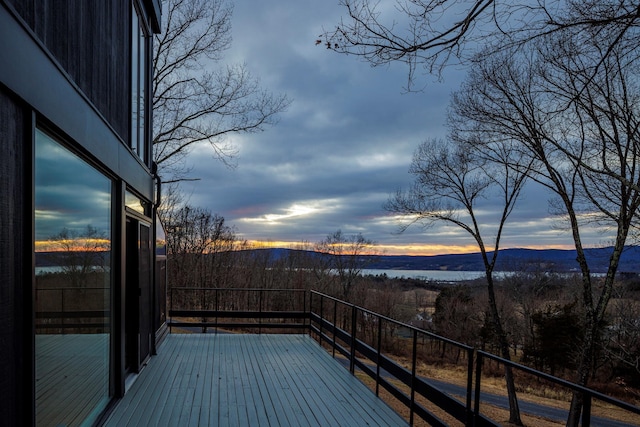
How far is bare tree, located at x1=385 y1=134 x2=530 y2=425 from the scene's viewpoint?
13945 mm

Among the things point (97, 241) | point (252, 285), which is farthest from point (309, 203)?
point (97, 241)

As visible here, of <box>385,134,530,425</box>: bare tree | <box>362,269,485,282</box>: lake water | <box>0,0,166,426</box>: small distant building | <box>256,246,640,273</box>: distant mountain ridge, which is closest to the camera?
<box>0,0,166,426</box>: small distant building

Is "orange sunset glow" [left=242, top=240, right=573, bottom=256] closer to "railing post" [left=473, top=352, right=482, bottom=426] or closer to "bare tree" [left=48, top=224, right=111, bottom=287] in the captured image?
"railing post" [left=473, top=352, right=482, bottom=426]

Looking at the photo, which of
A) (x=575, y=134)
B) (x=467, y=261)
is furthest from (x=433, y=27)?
(x=467, y=261)

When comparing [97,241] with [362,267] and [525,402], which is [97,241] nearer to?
[525,402]

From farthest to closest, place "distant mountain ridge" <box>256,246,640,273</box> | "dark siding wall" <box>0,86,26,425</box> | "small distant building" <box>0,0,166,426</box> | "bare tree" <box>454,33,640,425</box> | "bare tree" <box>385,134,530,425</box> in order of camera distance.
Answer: "distant mountain ridge" <box>256,246,640,273</box>
"bare tree" <box>385,134,530,425</box>
"bare tree" <box>454,33,640,425</box>
"small distant building" <box>0,0,166,426</box>
"dark siding wall" <box>0,86,26,425</box>

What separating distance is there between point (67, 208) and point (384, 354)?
7030mm

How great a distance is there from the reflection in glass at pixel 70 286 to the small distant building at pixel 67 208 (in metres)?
0.01

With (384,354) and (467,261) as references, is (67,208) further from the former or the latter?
(467,261)

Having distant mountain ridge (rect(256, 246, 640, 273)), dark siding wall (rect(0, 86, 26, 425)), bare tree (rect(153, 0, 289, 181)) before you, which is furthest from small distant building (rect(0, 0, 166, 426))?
distant mountain ridge (rect(256, 246, 640, 273))

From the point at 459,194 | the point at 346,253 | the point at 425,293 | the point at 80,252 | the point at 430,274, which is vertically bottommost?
the point at 425,293

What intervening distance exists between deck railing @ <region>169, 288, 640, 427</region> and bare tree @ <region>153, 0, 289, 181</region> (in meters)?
4.72

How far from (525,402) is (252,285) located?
13557 mm

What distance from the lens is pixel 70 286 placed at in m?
3.03
